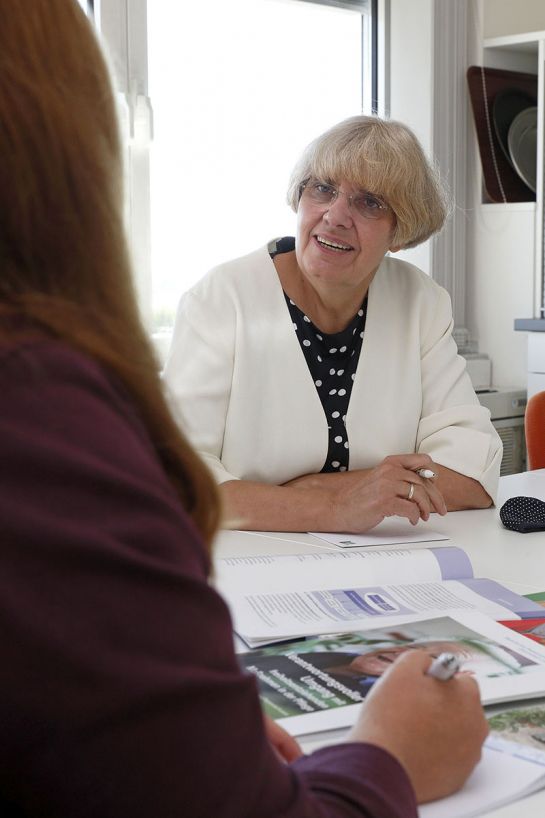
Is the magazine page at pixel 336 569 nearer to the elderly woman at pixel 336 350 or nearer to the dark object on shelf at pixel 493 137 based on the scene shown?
the elderly woman at pixel 336 350

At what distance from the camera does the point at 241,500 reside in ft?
5.64

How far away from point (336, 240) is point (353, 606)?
3.06 feet

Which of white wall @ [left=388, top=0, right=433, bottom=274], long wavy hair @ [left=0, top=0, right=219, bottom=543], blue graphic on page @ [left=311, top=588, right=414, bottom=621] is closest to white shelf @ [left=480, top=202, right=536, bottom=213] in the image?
white wall @ [left=388, top=0, right=433, bottom=274]

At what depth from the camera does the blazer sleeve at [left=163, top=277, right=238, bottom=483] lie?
187 centimetres

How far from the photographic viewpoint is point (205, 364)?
189cm

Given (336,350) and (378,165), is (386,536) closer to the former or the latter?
(336,350)

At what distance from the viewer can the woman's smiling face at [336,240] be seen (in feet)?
6.48

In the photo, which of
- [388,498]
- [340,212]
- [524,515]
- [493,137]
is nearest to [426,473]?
[388,498]

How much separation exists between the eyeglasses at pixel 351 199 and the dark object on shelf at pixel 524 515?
630mm

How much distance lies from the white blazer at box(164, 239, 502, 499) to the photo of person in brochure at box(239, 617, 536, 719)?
74 centimetres

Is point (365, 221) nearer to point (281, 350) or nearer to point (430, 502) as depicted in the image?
point (281, 350)

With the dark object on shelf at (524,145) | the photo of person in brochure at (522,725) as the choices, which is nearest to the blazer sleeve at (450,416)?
the photo of person in brochure at (522,725)

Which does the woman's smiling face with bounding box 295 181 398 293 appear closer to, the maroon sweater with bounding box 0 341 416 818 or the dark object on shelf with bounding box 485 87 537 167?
the maroon sweater with bounding box 0 341 416 818

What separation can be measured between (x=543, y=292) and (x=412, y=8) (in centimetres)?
113
